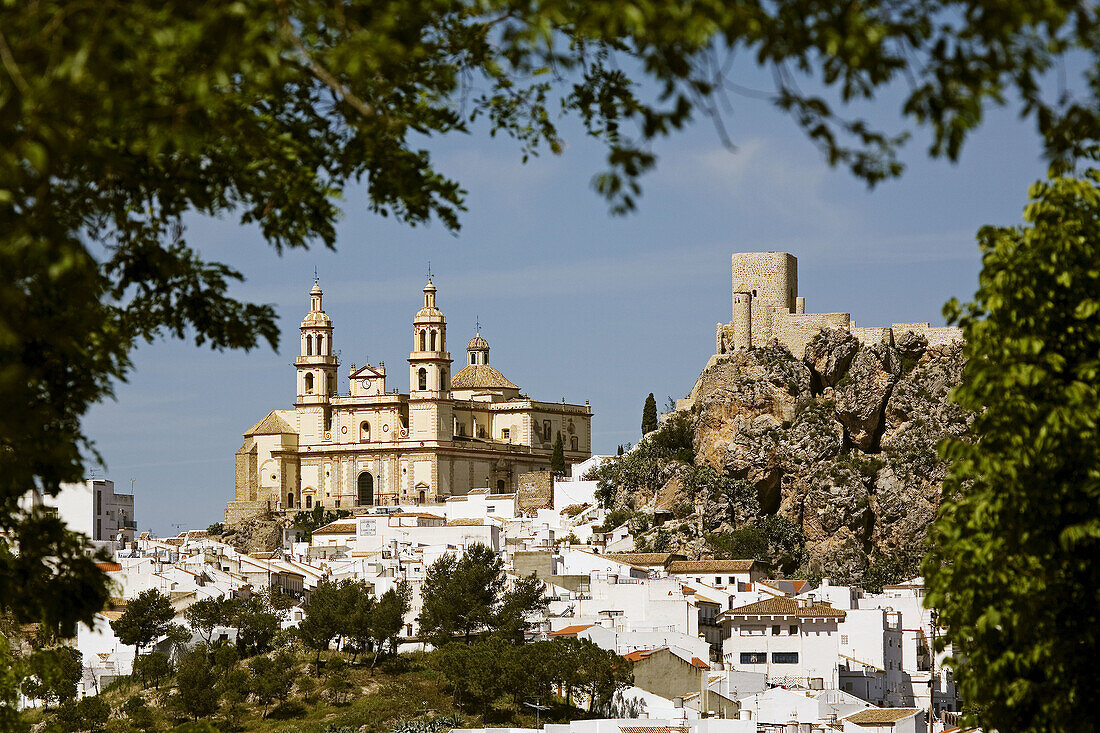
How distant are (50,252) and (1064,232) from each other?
8405 mm

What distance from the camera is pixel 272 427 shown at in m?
103

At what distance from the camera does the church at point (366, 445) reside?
100062 millimetres

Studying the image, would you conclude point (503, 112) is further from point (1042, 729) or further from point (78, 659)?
point (78, 659)

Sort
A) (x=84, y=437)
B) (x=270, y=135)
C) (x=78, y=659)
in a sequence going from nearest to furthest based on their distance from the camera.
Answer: (x=270, y=135)
(x=84, y=437)
(x=78, y=659)

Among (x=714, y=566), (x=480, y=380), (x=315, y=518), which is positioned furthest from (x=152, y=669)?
(x=480, y=380)

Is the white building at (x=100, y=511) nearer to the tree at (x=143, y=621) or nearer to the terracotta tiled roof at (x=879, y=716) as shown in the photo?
the tree at (x=143, y=621)

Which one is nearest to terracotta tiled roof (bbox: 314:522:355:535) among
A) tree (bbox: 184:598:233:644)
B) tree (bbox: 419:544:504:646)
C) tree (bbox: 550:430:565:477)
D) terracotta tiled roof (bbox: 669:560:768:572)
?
tree (bbox: 550:430:565:477)

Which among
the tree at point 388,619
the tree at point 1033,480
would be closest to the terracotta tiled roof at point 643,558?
the tree at point 388,619

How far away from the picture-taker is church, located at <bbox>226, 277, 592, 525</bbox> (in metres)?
100

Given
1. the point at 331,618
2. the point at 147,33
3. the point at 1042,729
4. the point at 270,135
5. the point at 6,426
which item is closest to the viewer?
the point at 147,33

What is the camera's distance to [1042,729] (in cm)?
1162

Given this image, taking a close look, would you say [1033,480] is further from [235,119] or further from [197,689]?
[197,689]

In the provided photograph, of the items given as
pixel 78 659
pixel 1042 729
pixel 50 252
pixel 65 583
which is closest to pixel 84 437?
pixel 65 583

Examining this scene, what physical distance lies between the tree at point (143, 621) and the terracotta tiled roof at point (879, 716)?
83.0ft
